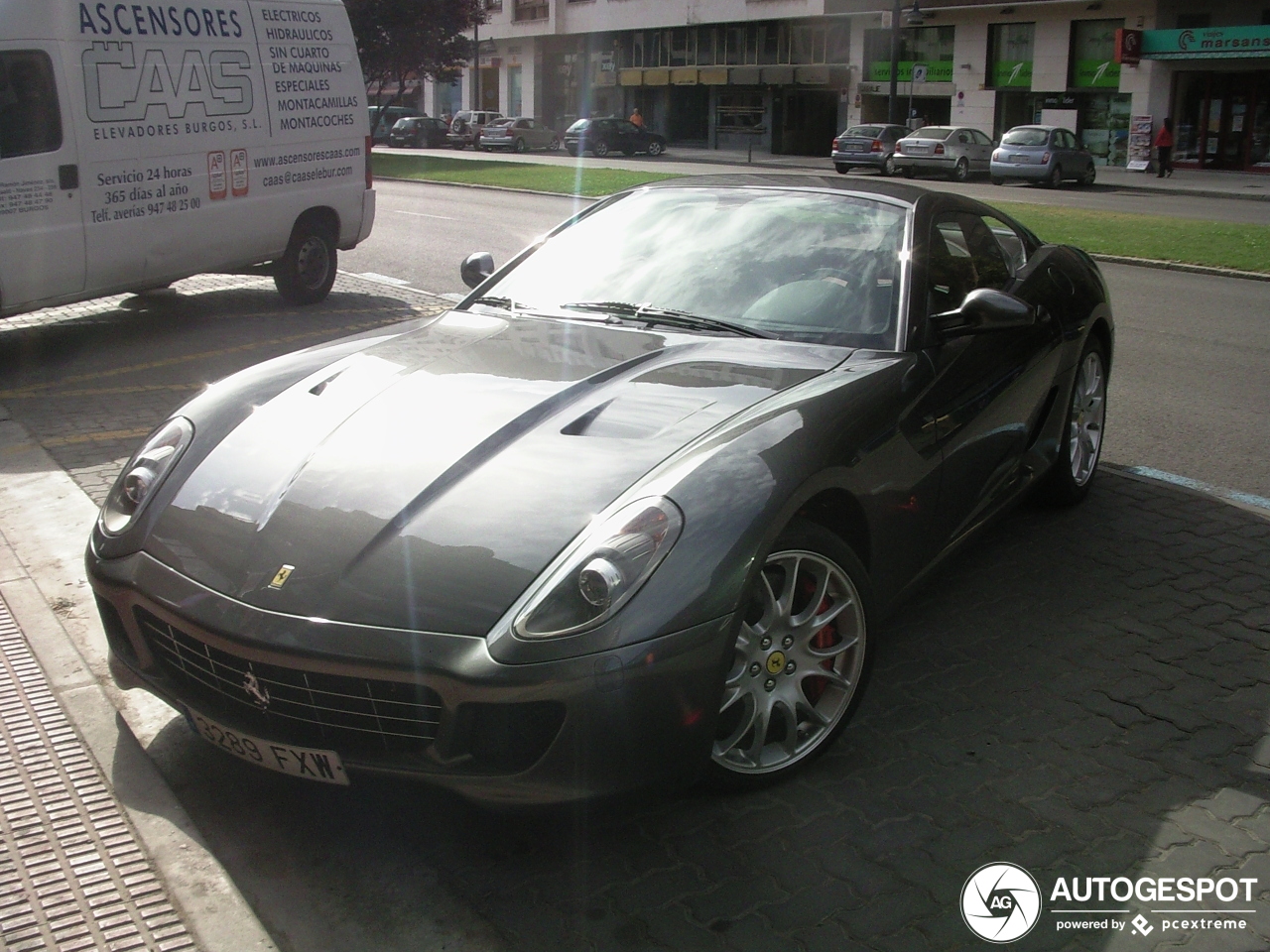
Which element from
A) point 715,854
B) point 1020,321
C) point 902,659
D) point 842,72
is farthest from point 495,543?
point 842,72

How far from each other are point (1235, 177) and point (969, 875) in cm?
3932

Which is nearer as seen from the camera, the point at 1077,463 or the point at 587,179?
the point at 1077,463

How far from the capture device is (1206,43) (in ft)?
127

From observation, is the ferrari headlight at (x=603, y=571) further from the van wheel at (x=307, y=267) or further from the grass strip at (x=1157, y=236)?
the grass strip at (x=1157, y=236)

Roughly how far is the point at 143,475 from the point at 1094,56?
44564 millimetres

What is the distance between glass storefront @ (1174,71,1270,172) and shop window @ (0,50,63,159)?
38619mm

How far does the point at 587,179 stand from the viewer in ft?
86.9

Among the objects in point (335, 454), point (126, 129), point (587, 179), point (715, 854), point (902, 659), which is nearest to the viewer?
point (715, 854)

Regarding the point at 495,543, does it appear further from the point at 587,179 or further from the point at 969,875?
the point at 587,179

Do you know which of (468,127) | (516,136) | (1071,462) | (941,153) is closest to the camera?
(1071,462)

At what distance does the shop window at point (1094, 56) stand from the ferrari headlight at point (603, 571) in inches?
1705

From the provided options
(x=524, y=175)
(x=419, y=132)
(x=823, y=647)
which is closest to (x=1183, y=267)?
(x=823, y=647)

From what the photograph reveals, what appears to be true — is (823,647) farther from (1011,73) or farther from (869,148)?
(1011,73)

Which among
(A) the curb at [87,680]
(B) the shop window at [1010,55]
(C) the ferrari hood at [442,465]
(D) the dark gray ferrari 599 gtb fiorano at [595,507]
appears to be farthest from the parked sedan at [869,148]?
(C) the ferrari hood at [442,465]
